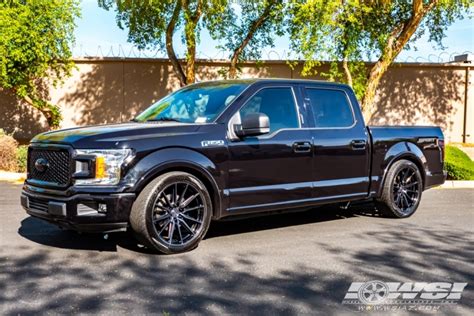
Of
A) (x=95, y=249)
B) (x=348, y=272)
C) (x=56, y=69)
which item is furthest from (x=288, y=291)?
(x=56, y=69)

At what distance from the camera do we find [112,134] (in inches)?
220

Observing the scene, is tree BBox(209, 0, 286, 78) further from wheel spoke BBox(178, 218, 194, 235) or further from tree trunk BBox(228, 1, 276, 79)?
wheel spoke BBox(178, 218, 194, 235)

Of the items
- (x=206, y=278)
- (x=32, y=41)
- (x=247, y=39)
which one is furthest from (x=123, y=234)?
(x=247, y=39)

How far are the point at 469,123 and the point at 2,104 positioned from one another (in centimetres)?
1606

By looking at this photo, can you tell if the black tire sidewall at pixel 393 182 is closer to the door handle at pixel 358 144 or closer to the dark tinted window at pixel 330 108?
the door handle at pixel 358 144

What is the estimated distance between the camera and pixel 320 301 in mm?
4336

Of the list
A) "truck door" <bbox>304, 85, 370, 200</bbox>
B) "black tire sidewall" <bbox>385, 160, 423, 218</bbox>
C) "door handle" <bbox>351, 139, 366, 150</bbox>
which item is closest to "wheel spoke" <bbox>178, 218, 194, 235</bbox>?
"truck door" <bbox>304, 85, 370, 200</bbox>

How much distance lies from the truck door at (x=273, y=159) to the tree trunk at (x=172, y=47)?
31.1 feet

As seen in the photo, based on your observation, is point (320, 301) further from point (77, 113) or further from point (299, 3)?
point (77, 113)

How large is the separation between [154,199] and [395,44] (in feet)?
41.4

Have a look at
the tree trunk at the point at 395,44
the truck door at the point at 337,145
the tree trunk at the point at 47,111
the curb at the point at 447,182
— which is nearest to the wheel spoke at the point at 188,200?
the truck door at the point at 337,145

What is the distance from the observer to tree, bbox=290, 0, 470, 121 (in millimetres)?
13992

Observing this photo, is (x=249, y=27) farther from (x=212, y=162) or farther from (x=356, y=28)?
(x=212, y=162)

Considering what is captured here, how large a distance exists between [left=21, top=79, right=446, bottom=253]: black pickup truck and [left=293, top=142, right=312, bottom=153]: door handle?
1 centimetres
